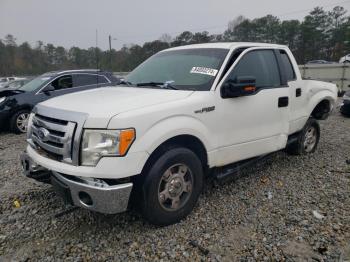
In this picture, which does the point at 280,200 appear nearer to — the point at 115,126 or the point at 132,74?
the point at 115,126

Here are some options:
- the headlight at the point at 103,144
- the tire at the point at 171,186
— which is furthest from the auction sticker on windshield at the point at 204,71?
the headlight at the point at 103,144

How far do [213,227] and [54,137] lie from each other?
182 cm

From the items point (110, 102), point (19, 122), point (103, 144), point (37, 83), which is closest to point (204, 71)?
point (110, 102)

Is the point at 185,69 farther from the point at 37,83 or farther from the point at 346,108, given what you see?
the point at 346,108

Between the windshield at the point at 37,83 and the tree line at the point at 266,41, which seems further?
the tree line at the point at 266,41

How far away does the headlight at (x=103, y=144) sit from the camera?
2.47 m

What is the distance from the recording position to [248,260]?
253cm

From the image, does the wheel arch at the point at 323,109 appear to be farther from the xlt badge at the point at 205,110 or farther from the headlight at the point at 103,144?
the headlight at the point at 103,144

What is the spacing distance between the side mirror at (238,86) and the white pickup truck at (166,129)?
0.01 m

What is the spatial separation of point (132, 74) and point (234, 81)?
158 cm

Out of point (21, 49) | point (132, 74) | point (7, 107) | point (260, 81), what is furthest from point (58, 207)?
point (21, 49)

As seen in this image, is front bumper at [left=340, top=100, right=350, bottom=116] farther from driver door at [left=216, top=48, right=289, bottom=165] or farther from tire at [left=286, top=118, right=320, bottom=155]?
driver door at [left=216, top=48, right=289, bottom=165]

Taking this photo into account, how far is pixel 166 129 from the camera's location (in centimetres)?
274

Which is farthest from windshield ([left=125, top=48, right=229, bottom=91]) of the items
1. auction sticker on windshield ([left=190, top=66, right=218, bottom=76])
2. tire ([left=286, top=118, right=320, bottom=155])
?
tire ([left=286, top=118, right=320, bottom=155])
